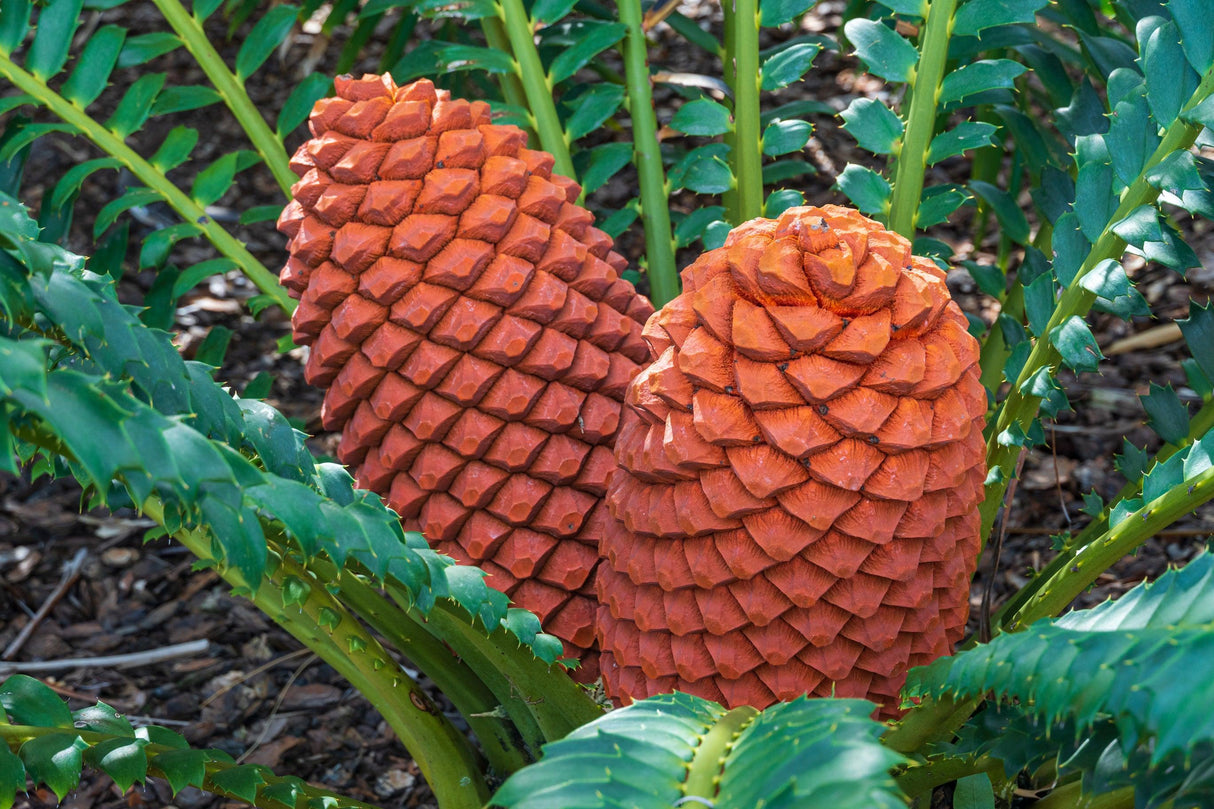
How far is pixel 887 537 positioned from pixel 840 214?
0.30 m

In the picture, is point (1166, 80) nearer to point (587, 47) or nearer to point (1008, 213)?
point (1008, 213)

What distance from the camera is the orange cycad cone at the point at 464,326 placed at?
118cm

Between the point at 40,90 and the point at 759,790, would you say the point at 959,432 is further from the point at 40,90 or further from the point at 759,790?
the point at 40,90

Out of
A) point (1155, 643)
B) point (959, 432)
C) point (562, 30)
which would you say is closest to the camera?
point (1155, 643)

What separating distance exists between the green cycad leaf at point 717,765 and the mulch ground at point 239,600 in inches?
22.1

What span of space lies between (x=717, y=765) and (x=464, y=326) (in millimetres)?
534

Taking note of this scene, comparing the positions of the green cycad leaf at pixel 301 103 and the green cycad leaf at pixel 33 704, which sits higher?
the green cycad leaf at pixel 301 103

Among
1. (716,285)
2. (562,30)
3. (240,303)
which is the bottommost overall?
(240,303)

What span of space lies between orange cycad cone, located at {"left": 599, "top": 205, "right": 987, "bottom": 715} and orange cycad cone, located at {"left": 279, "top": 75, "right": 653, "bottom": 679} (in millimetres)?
145

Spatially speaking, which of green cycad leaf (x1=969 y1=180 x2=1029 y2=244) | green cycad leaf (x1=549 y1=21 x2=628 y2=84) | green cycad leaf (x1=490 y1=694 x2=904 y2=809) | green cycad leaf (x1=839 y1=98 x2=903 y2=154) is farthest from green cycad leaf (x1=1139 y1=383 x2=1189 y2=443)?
green cycad leaf (x1=549 y1=21 x2=628 y2=84)

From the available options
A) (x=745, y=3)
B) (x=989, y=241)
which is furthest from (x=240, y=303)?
(x=989, y=241)

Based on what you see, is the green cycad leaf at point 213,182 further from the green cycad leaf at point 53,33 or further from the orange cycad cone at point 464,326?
the orange cycad cone at point 464,326

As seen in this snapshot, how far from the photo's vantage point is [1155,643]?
0.73 meters

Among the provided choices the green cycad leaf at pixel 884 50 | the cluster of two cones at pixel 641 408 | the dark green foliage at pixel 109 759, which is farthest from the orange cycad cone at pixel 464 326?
the green cycad leaf at pixel 884 50
